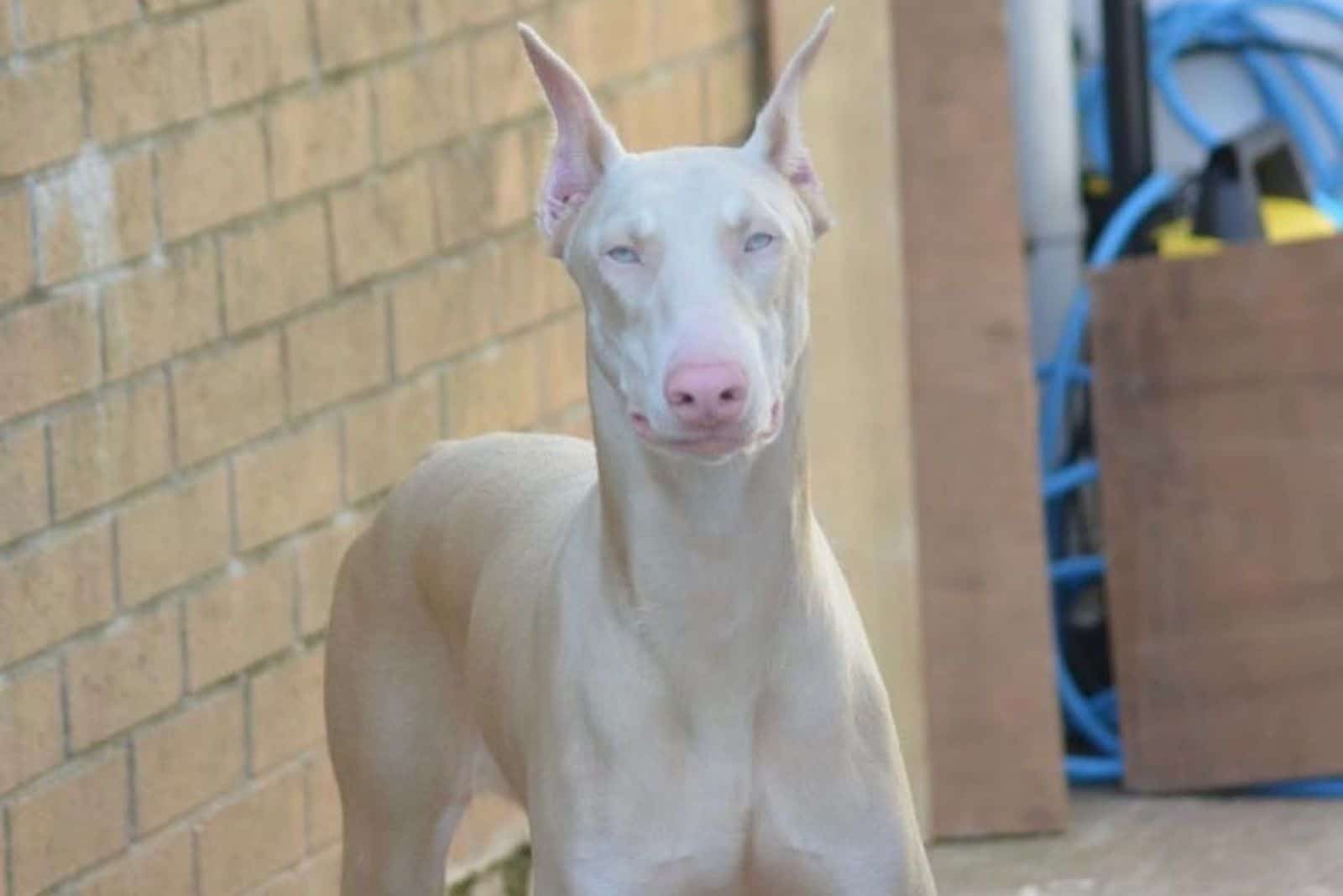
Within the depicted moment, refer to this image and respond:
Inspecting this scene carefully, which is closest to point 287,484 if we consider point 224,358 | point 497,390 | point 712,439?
point 224,358

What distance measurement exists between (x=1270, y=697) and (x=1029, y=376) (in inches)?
32.9

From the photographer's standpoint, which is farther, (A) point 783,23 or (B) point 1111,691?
(B) point 1111,691

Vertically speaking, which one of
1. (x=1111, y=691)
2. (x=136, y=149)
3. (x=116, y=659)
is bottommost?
(x=1111, y=691)

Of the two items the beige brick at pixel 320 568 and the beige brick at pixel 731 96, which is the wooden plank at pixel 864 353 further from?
the beige brick at pixel 320 568

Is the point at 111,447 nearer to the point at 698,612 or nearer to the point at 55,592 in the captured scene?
the point at 55,592

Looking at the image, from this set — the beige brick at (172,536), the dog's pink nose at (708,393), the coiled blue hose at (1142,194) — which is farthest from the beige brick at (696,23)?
the dog's pink nose at (708,393)

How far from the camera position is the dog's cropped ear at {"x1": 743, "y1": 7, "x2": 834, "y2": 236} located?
12.7ft

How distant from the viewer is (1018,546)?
→ 6520 mm

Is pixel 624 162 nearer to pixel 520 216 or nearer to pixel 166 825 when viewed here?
pixel 166 825

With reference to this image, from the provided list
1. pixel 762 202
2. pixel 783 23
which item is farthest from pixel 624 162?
pixel 783 23

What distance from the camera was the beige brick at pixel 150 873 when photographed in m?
4.85

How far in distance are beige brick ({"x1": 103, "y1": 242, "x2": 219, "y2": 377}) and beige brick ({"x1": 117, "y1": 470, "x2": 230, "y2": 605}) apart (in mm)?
216

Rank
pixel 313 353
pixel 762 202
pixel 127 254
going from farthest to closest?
pixel 313 353 < pixel 127 254 < pixel 762 202

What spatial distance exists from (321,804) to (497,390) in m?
0.83
